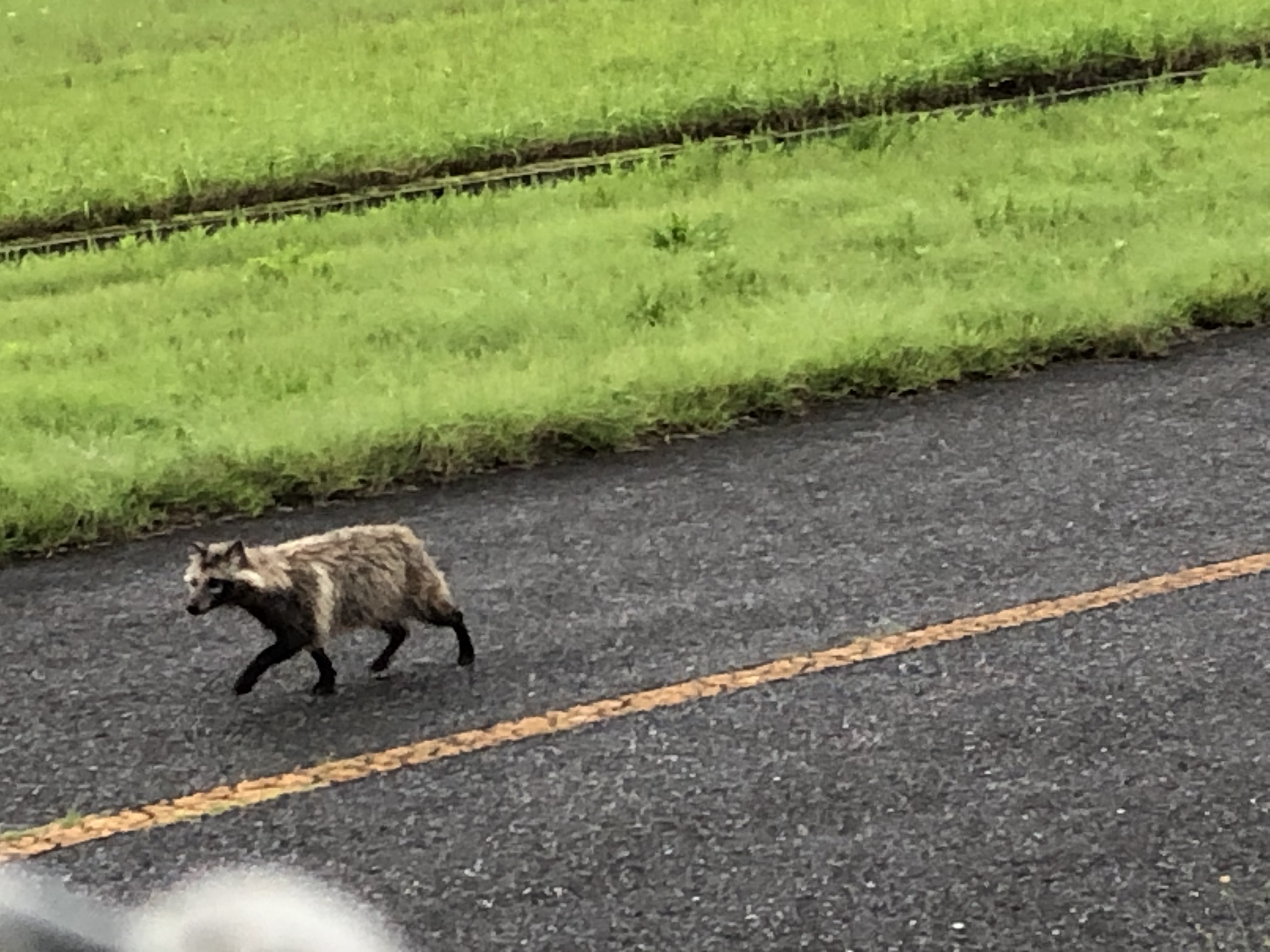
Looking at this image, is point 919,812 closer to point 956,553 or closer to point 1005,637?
point 1005,637

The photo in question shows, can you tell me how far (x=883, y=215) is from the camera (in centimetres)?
958

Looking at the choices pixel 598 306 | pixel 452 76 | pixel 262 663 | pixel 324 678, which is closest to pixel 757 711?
pixel 324 678

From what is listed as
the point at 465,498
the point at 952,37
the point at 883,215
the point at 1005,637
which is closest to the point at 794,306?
the point at 883,215

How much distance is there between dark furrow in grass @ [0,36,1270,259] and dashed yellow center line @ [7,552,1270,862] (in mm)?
5734

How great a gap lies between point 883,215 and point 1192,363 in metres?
2.40

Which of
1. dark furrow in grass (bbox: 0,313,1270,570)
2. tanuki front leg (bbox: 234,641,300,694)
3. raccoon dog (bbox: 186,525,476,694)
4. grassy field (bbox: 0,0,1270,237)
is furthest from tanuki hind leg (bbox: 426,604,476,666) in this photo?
grassy field (bbox: 0,0,1270,237)

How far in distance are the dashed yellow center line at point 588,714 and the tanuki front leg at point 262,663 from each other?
0.37 meters

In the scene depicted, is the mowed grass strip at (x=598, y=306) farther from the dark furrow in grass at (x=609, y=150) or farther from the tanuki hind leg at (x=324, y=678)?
the tanuki hind leg at (x=324, y=678)

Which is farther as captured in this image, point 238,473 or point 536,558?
point 238,473

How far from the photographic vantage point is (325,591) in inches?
195

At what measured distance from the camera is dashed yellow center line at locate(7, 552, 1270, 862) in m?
4.50

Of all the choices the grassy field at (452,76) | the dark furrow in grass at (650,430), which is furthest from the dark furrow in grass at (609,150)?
the dark furrow in grass at (650,430)

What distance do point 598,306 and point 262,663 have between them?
3.61 metres

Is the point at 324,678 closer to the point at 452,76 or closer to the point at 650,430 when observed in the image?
the point at 650,430
